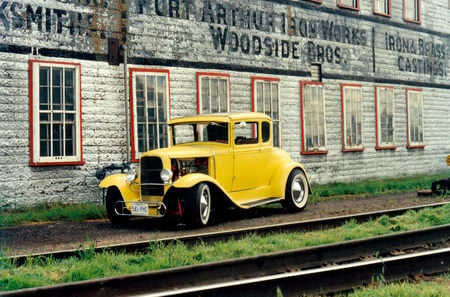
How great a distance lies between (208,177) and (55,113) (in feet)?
14.7

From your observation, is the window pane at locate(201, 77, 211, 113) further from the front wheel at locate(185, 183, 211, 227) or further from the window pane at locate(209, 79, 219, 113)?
the front wheel at locate(185, 183, 211, 227)

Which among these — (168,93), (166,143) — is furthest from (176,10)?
(166,143)

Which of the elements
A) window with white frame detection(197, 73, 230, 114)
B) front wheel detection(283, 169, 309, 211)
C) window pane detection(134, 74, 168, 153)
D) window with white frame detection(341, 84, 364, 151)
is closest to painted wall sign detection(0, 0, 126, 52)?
window pane detection(134, 74, 168, 153)

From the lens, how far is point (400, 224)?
8.45m

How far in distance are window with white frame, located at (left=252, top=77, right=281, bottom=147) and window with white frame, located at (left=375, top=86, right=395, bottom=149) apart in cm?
491

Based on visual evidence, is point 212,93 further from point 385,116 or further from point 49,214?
point 385,116

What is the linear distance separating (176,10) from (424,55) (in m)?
11.8

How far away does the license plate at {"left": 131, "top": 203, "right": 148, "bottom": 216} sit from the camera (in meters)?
8.73

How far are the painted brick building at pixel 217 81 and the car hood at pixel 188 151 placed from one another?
134 inches

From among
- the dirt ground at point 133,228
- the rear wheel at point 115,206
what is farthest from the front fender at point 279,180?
the rear wheel at point 115,206

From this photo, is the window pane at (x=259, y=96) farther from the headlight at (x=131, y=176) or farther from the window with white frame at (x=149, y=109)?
the headlight at (x=131, y=176)

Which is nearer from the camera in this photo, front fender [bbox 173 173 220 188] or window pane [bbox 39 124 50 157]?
front fender [bbox 173 173 220 188]

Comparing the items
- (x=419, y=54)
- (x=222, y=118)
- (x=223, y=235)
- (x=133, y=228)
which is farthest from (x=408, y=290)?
(x=419, y=54)

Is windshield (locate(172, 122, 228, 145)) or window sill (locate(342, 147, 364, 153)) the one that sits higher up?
windshield (locate(172, 122, 228, 145))
